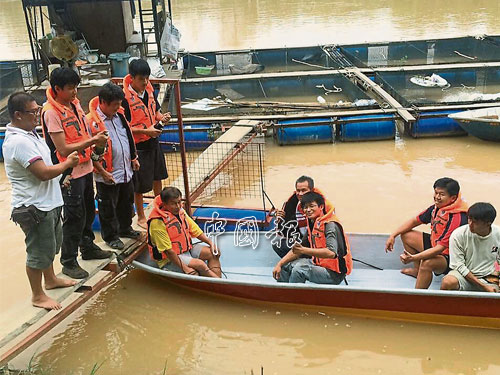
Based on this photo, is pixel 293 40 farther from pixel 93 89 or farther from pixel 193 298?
pixel 193 298

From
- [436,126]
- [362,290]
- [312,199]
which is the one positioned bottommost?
[362,290]

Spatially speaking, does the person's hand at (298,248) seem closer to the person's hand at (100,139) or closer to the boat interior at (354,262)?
the boat interior at (354,262)

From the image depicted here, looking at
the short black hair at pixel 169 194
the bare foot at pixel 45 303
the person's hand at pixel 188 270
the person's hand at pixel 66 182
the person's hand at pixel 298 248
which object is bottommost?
the person's hand at pixel 188 270

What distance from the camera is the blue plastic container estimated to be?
9.88 m

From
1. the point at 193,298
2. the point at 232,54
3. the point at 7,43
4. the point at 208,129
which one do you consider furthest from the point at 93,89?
the point at 7,43

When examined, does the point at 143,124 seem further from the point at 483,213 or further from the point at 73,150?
the point at 483,213

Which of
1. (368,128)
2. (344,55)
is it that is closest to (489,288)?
(368,128)

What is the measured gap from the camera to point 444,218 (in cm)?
430

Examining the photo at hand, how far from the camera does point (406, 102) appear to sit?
9336 millimetres

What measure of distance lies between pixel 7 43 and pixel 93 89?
12.4 metres

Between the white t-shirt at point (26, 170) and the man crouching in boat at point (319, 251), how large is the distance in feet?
6.51

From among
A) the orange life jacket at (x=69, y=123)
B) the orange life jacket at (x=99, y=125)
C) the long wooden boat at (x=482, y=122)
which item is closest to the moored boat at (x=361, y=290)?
the orange life jacket at (x=99, y=125)

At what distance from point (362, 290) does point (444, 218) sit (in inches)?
35.3

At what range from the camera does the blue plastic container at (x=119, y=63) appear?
32.4 feet
